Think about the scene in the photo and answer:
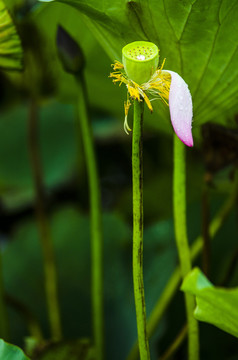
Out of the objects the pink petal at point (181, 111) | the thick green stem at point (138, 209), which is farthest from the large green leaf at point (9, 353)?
the pink petal at point (181, 111)

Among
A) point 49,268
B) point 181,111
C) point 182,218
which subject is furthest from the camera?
point 49,268

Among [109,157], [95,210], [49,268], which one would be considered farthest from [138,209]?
[109,157]

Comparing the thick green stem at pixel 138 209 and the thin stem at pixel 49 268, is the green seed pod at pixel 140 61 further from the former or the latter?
the thin stem at pixel 49 268

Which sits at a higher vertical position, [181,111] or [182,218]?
[181,111]

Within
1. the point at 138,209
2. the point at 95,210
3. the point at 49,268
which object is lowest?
the point at 49,268

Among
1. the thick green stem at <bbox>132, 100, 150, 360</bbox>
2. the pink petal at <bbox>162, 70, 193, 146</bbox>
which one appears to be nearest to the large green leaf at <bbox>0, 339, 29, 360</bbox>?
the thick green stem at <bbox>132, 100, 150, 360</bbox>

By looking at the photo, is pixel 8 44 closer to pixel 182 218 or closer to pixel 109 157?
pixel 182 218

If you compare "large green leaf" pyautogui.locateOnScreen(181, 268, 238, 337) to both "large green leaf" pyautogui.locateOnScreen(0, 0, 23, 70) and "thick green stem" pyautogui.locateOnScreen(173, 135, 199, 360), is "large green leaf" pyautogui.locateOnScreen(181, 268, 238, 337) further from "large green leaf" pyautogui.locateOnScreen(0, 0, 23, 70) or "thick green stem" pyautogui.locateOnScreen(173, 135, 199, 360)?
"large green leaf" pyautogui.locateOnScreen(0, 0, 23, 70)
